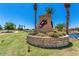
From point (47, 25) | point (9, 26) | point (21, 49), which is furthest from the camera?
point (47, 25)

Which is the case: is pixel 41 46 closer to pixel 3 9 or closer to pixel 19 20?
pixel 19 20

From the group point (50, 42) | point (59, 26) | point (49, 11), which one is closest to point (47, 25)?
point (49, 11)

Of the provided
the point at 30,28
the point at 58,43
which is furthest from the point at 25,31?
the point at 58,43

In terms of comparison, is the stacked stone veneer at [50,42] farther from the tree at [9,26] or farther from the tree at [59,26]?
the tree at [9,26]

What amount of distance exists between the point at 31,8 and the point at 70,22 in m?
1.79

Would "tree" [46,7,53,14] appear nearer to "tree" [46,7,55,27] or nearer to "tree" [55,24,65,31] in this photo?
"tree" [46,7,55,27]

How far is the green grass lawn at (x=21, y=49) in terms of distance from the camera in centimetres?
916

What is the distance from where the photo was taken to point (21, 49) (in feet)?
30.9

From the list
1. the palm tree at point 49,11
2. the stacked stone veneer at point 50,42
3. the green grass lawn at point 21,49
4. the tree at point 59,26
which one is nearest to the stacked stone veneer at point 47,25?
the palm tree at point 49,11

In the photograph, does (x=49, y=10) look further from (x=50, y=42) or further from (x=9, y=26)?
(x=9, y=26)

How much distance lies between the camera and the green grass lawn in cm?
916

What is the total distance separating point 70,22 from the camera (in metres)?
9.45

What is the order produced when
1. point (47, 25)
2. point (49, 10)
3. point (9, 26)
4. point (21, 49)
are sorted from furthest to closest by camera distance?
point (47, 25)
point (49, 10)
point (21, 49)
point (9, 26)

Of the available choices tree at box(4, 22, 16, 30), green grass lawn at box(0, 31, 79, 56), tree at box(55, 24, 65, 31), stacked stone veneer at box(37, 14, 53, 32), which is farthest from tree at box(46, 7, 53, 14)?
tree at box(4, 22, 16, 30)
